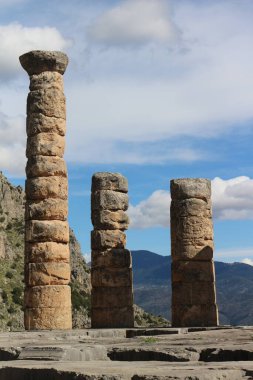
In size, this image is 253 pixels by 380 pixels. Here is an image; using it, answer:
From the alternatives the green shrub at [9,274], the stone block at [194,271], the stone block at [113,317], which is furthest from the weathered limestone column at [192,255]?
the green shrub at [9,274]

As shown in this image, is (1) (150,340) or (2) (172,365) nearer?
(2) (172,365)

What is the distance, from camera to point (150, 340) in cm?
1452

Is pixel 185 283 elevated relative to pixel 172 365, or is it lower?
elevated

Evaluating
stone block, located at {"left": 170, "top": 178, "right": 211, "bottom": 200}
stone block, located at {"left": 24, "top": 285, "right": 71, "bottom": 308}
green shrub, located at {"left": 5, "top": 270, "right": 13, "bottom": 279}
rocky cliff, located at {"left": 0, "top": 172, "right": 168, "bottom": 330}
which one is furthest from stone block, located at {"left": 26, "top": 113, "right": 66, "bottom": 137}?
green shrub, located at {"left": 5, "top": 270, "right": 13, "bottom": 279}

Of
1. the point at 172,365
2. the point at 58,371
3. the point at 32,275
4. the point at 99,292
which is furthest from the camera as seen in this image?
the point at 99,292

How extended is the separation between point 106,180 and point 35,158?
4.09 meters

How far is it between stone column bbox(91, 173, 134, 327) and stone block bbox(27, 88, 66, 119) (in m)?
4.14

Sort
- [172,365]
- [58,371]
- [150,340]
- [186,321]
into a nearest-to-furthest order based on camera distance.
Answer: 1. [58,371]
2. [172,365]
3. [150,340]
4. [186,321]

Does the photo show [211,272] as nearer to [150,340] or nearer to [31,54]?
[31,54]

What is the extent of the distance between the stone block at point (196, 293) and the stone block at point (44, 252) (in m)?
4.31

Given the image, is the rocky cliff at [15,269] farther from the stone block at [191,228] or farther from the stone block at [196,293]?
the stone block at [191,228]

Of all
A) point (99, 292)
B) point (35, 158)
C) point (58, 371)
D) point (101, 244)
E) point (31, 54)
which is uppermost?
point (31, 54)

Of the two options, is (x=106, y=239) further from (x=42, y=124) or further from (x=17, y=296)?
(x=17, y=296)

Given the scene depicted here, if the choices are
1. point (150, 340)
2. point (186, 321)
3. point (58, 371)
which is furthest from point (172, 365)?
point (186, 321)
